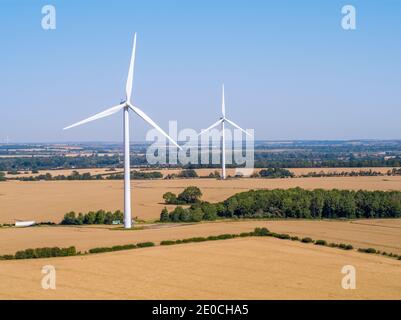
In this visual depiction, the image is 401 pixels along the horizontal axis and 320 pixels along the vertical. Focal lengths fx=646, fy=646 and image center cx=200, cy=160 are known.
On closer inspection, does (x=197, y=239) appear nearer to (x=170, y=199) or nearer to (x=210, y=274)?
(x=210, y=274)

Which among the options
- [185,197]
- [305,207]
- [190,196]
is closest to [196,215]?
[305,207]

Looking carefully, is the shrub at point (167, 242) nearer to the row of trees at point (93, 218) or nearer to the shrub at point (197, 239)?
the shrub at point (197, 239)

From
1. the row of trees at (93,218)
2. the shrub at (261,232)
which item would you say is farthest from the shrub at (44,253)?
the row of trees at (93,218)

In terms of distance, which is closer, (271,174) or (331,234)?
(331,234)

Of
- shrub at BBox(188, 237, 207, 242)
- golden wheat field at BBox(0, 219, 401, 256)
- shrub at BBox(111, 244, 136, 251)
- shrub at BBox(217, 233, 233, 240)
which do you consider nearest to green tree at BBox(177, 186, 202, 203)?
golden wheat field at BBox(0, 219, 401, 256)

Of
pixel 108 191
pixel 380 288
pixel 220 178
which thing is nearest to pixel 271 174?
pixel 220 178
